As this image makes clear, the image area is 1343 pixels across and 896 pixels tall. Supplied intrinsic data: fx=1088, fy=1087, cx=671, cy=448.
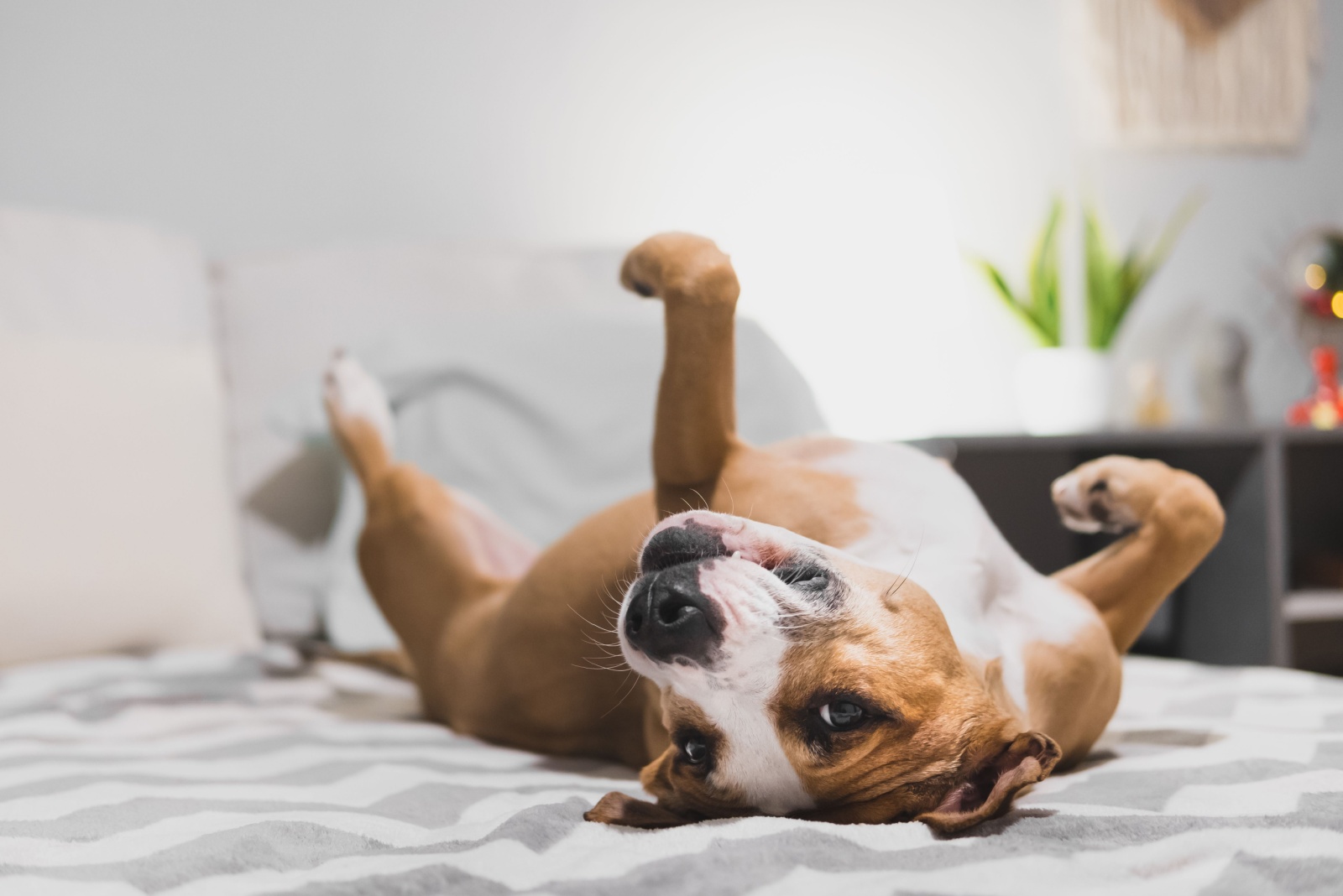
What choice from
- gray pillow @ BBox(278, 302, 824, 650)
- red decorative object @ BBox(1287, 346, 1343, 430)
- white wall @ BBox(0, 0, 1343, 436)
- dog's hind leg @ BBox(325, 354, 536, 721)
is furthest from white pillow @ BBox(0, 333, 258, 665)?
red decorative object @ BBox(1287, 346, 1343, 430)

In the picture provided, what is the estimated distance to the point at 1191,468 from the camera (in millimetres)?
2621

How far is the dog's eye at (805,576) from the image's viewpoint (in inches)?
31.1

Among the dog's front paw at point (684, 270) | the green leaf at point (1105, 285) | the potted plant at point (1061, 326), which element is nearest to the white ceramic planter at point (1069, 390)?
the potted plant at point (1061, 326)

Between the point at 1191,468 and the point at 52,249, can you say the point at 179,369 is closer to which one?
the point at 52,249

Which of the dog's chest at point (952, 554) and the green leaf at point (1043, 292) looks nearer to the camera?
the dog's chest at point (952, 554)

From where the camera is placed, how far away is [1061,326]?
2.97 meters

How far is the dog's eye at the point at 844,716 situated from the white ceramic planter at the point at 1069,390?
208cm

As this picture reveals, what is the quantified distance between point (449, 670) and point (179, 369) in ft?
2.71

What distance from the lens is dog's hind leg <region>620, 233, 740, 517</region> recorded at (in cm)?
101

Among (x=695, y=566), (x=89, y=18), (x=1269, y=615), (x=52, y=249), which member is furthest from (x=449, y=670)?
(x=1269, y=615)

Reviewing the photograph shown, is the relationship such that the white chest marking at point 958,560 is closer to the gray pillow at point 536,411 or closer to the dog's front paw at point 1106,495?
the dog's front paw at point 1106,495

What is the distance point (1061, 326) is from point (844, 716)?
8.03 feet

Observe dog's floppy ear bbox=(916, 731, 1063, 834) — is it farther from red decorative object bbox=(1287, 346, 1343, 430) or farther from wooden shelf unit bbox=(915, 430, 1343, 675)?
red decorative object bbox=(1287, 346, 1343, 430)

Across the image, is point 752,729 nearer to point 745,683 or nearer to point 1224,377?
point 745,683
